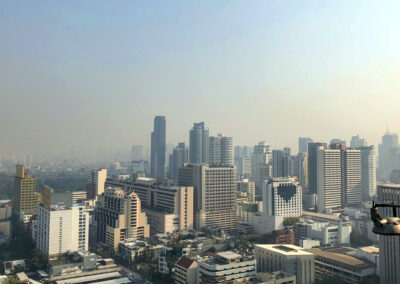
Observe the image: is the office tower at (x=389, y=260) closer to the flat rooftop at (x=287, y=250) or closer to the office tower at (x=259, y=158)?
the flat rooftop at (x=287, y=250)

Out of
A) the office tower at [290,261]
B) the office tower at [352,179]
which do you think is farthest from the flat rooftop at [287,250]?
the office tower at [352,179]

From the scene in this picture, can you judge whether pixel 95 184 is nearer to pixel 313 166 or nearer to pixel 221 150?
pixel 221 150

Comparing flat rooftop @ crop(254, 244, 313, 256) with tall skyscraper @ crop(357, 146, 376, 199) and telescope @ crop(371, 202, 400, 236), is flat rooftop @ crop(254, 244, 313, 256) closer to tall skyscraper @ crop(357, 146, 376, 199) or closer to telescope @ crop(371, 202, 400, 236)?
telescope @ crop(371, 202, 400, 236)

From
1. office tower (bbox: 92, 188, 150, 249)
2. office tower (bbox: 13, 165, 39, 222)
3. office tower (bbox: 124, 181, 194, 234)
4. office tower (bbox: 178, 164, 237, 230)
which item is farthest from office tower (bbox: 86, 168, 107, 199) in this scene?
office tower (bbox: 92, 188, 150, 249)

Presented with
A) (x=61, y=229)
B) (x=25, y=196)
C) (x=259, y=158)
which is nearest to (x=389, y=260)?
(x=61, y=229)

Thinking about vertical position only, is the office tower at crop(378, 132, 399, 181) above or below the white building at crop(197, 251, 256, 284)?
above

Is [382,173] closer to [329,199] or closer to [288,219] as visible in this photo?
[329,199]
